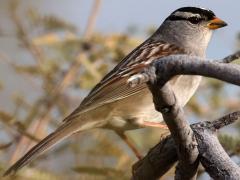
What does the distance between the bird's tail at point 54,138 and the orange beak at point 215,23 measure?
0.95m

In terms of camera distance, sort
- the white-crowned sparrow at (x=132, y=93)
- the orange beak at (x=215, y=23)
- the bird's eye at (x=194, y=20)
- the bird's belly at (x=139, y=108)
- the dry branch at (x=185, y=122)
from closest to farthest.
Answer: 1. the dry branch at (x=185, y=122)
2. the white-crowned sparrow at (x=132, y=93)
3. the bird's belly at (x=139, y=108)
4. the orange beak at (x=215, y=23)
5. the bird's eye at (x=194, y=20)

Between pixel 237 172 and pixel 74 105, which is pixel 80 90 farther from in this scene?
pixel 237 172

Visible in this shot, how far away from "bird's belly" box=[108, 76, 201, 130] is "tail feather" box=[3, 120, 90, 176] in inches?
9.9

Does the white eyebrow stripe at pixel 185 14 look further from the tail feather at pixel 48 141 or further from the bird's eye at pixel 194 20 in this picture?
the tail feather at pixel 48 141

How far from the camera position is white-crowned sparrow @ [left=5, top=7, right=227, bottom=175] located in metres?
3.15

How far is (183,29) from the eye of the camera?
413cm

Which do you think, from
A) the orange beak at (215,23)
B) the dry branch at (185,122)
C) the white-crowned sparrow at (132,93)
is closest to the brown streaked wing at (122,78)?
the white-crowned sparrow at (132,93)

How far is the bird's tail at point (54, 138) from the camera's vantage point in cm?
273

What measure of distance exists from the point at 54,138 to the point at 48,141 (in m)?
0.05

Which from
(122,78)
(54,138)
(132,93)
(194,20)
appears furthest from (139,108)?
(194,20)

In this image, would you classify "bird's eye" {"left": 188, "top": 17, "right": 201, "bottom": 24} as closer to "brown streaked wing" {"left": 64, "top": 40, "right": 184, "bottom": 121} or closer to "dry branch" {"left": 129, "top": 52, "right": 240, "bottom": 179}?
"brown streaked wing" {"left": 64, "top": 40, "right": 184, "bottom": 121}

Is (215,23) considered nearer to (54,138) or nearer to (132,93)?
(132,93)

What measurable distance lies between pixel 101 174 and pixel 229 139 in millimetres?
540

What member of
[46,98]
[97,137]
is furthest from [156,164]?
[46,98]
